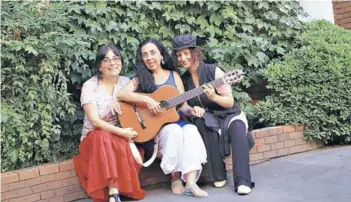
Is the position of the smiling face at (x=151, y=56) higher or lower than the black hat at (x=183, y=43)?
lower

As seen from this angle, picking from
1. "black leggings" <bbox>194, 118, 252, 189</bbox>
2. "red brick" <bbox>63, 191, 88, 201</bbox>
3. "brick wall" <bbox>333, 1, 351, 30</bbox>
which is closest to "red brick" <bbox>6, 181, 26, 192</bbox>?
"red brick" <bbox>63, 191, 88, 201</bbox>

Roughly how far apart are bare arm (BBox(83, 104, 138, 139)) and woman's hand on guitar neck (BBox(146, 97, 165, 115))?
0.24 m

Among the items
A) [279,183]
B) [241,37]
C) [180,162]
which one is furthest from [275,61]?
[180,162]

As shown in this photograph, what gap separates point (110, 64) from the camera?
4117 mm

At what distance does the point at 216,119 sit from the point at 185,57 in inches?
24.9

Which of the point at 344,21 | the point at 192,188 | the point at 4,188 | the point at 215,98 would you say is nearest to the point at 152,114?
the point at 215,98

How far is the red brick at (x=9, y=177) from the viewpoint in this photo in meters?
3.79

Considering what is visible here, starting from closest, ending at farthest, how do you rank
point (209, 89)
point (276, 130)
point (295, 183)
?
point (209, 89) → point (295, 183) → point (276, 130)

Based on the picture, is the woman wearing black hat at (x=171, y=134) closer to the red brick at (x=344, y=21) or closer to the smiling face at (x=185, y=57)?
the smiling face at (x=185, y=57)

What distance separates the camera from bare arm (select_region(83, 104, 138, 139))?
3854mm

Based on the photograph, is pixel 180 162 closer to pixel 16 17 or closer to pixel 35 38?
pixel 35 38

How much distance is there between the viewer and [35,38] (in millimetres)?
4082

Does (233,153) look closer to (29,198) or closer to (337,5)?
(29,198)

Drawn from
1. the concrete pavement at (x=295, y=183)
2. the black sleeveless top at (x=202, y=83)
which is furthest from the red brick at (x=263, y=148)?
the black sleeveless top at (x=202, y=83)
